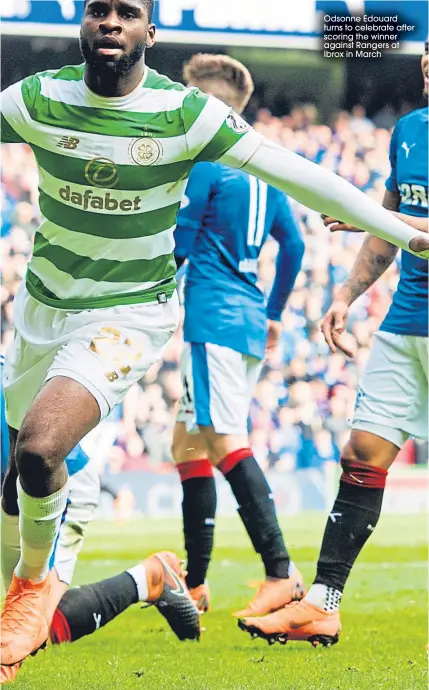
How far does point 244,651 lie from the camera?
4.67m

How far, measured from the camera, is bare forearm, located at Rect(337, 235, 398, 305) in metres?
4.84

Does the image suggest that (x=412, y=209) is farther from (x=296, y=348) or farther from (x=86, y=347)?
(x=296, y=348)

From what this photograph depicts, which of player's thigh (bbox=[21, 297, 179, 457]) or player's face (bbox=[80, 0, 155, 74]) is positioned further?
player's face (bbox=[80, 0, 155, 74])

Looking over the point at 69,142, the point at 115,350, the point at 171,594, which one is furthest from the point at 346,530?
the point at 69,142

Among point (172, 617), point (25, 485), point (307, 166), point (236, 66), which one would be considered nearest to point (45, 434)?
point (25, 485)

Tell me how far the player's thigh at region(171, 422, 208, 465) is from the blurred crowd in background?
6.42 meters

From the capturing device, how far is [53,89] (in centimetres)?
371

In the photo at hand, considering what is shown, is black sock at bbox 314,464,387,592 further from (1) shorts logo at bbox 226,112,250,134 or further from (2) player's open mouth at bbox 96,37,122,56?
(2) player's open mouth at bbox 96,37,122,56

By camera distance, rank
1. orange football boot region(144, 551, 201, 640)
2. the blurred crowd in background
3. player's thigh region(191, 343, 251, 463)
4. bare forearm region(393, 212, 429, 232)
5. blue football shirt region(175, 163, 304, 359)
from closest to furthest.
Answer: bare forearm region(393, 212, 429, 232) < orange football boot region(144, 551, 201, 640) < player's thigh region(191, 343, 251, 463) < blue football shirt region(175, 163, 304, 359) < the blurred crowd in background


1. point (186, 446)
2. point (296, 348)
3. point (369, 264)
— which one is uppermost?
point (369, 264)

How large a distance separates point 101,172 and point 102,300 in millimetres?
429

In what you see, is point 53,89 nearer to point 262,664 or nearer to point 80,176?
point 80,176

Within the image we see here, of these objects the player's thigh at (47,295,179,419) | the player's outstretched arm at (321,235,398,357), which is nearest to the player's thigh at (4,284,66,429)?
the player's thigh at (47,295,179,419)

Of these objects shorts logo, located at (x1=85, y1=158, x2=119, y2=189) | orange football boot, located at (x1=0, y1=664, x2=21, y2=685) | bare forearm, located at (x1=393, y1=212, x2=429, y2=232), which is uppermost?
shorts logo, located at (x1=85, y1=158, x2=119, y2=189)
